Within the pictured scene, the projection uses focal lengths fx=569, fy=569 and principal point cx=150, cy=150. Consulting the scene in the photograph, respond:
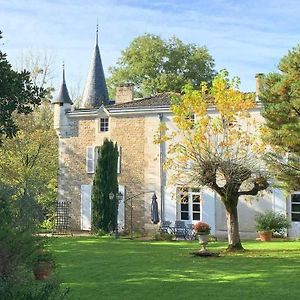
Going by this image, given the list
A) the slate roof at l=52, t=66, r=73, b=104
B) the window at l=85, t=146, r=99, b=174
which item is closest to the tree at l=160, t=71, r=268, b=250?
the window at l=85, t=146, r=99, b=174

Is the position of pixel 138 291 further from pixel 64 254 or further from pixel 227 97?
pixel 227 97

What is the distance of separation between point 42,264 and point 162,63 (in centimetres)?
3799

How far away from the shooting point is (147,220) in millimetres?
Answer: 31203

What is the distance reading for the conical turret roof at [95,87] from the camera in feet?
124

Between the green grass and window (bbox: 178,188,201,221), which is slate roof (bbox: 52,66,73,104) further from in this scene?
the green grass

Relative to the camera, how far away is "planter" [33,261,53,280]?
12875 mm

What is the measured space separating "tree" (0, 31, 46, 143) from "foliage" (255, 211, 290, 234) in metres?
18.4

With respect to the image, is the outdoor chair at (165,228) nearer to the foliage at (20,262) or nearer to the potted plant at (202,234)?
the potted plant at (202,234)

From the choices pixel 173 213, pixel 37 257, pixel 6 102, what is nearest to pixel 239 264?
pixel 37 257

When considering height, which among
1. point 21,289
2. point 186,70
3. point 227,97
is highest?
point 186,70

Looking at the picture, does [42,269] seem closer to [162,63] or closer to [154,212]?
[154,212]

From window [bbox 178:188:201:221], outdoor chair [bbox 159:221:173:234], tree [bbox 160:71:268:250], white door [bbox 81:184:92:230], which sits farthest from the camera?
white door [bbox 81:184:92:230]

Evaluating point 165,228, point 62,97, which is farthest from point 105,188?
point 62,97

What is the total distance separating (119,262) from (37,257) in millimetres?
5081
